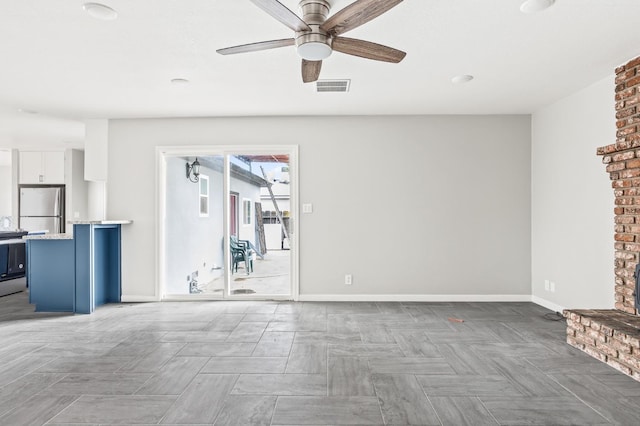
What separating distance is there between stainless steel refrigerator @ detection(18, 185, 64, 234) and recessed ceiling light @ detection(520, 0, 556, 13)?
25.4ft

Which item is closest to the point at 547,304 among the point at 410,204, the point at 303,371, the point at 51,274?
the point at 410,204

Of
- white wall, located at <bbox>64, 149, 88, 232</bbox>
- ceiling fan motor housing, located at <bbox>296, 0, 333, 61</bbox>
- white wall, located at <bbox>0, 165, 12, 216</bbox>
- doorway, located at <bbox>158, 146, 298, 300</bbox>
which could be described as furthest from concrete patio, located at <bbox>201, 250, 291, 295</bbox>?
white wall, located at <bbox>0, 165, 12, 216</bbox>

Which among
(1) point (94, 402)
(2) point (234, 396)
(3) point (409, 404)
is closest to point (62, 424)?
(1) point (94, 402)

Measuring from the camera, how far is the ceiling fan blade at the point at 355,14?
6.39 ft

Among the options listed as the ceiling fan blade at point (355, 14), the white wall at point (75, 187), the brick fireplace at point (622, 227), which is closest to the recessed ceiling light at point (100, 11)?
the ceiling fan blade at point (355, 14)

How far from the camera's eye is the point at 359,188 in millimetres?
4957

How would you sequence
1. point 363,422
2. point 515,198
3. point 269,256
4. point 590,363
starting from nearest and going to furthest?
1. point 363,422
2. point 590,363
3. point 515,198
4. point 269,256

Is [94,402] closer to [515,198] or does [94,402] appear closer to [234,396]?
[234,396]

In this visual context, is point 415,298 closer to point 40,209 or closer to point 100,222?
point 100,222

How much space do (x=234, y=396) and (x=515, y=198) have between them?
418 centimetres

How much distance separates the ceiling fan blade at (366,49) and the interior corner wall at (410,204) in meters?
2.40

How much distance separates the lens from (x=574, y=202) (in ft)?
13.3

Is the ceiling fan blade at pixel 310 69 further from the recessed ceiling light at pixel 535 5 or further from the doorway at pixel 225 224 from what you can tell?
the doorway at pixel 225 224

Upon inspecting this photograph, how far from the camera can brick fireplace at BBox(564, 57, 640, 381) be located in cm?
293
